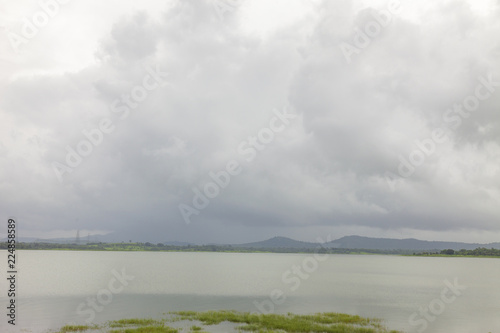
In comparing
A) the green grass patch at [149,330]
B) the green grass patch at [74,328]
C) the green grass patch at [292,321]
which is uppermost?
the green grass patch at [149,330]

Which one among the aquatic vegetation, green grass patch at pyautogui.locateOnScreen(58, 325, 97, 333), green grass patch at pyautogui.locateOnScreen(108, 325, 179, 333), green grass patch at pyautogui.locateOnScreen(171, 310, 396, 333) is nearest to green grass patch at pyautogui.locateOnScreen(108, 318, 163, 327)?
Answer: the aquatic vegetation

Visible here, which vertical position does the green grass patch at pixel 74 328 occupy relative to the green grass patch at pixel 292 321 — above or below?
above

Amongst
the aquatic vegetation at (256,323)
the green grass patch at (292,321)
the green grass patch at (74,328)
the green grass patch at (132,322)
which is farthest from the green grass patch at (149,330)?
the green grass patch at (292,321)

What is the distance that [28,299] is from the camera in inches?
2411

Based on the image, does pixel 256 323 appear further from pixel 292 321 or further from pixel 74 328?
pixel 74 328

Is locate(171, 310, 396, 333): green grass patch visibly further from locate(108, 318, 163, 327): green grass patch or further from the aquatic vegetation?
locate(108, 318, 163, 327): green grass patch

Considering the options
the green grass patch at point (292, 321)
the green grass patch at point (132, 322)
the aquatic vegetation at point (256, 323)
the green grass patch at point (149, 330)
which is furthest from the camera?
the green grass patch at point (132, 322)

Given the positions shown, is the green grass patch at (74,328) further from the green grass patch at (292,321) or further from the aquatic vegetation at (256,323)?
the green grass patch at (292,321)

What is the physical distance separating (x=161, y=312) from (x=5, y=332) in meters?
18.8

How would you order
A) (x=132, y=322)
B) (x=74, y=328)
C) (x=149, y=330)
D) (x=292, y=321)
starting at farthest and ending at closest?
(x=292, y=321) → (x=132, y=322) → (x=74, y=328) → (x=149, y=330)

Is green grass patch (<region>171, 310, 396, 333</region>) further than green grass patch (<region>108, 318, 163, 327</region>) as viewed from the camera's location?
No

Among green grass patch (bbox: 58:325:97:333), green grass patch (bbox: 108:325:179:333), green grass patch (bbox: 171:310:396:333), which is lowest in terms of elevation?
green grass patch (bbox: 171:310:396:333)

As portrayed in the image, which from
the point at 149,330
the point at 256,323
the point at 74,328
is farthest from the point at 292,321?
the point at 74,328

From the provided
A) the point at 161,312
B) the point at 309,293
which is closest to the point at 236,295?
the point at 309,293
